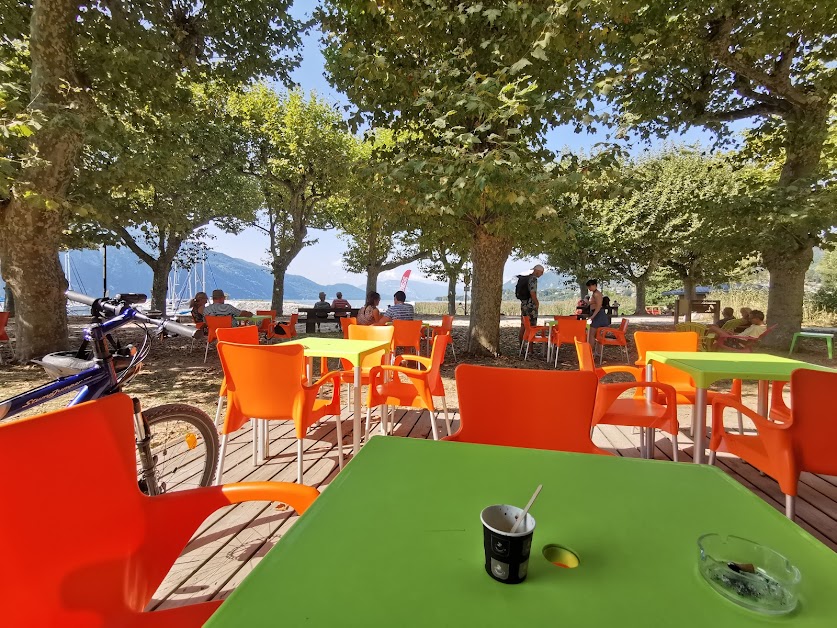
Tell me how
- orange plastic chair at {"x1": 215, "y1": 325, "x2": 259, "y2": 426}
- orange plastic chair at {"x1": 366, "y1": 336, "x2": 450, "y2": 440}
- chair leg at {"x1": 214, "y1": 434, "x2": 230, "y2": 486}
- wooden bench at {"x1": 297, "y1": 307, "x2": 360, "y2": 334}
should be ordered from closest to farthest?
1. chair leg at {"x1": 214, "y1": 434, "x2": 230, "y2": 486}
2. orange plastic chair at {"x1": 366, "y1": 336, "x2": 450, "y2": 440}
3. orange plastic chair at {"x1": 215, "y1": 325, "x2": 259, "y2": 426}
4. wooden bench at {"x1": 297, "y1": 307, "x2": 360, "y2": 334}

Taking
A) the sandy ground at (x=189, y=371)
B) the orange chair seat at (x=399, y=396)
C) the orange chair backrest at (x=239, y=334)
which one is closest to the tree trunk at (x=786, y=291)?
the sandy ground at (x=189, y=371)

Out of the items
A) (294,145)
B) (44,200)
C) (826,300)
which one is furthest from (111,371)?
(826,300)

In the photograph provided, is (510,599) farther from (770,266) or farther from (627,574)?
(770,266)

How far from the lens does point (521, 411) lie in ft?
6.19

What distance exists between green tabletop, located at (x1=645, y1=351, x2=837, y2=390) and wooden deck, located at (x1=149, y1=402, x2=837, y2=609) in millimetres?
806

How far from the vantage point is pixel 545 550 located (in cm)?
81

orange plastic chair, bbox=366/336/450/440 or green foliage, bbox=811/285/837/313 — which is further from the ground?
green foliage, bbox=811/285/837/313

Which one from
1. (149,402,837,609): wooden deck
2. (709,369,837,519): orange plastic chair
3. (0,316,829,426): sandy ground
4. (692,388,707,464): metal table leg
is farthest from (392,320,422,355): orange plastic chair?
(709,369,837,519): orange plastic chair

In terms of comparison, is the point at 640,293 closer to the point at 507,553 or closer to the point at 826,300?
the point at 826,300

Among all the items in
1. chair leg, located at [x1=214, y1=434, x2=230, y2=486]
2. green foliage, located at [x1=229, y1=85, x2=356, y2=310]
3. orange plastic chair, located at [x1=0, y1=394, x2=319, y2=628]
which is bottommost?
chair leg, located at [x1=214, y1=434, x2=230, y2=486]

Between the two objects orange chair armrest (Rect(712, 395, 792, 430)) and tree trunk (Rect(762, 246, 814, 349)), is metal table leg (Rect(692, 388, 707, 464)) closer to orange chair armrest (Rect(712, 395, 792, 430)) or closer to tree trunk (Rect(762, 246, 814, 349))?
orange chair armrest (Rect(712, 395, 792, 430))

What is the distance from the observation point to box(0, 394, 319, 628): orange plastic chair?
3.21 feet

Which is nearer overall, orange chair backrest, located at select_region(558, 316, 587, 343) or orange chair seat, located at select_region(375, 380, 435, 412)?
orange chair seat, located at select_region(375, 380, 435, 412)

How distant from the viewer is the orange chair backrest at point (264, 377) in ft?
8.66
